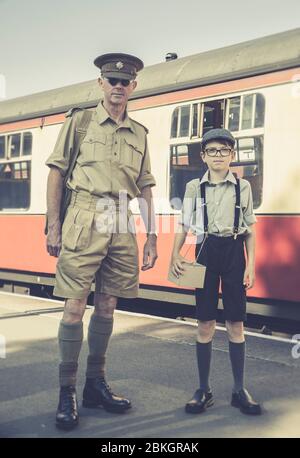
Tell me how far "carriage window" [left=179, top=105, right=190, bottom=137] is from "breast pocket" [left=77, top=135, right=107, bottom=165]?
3.62 m

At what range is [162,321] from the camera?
279 inches

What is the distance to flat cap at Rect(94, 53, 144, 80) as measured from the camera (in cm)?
395

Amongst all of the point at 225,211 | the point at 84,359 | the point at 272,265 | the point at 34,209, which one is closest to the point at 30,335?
the point at 84,359

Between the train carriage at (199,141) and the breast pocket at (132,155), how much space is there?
278cm

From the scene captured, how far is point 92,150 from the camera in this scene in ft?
13.0

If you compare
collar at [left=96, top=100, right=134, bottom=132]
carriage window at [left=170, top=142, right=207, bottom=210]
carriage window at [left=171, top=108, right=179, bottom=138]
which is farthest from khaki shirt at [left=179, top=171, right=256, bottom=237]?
carriage window at [left=171, top=108, right=179, bottom=138]

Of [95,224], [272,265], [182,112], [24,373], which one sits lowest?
[24,373]

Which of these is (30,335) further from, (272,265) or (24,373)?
(272,265)

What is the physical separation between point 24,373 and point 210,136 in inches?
89.4

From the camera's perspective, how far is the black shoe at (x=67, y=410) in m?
3.58

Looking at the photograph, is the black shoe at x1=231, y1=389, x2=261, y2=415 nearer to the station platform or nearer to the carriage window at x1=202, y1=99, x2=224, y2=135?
the station platform

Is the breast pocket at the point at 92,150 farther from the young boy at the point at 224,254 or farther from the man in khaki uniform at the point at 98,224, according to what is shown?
the young boy at the point at 224,254

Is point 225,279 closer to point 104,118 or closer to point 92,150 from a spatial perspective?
point 92,150

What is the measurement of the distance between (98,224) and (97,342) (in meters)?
0.76
